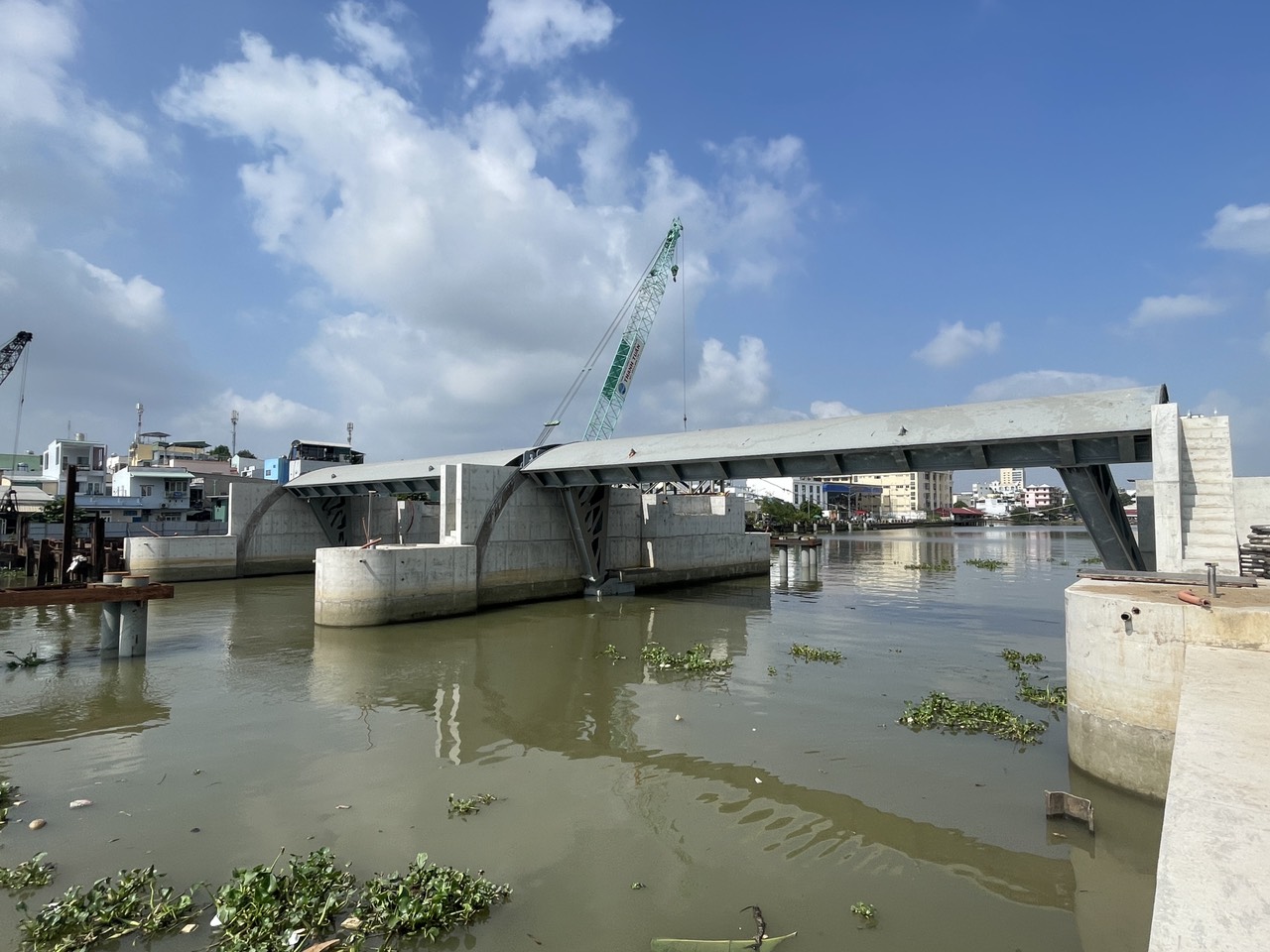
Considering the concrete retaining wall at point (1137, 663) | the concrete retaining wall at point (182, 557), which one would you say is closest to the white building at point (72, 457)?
the concrete retaining wall at point (182, 557)

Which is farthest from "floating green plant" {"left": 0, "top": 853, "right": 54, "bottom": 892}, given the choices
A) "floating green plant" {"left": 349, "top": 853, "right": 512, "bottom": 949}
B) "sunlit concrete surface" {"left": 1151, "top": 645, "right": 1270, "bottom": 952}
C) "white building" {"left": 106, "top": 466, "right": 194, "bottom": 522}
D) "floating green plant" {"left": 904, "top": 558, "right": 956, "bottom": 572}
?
"white building" {"left": 106, "top": 466, "right": 194, "bottom": 522}

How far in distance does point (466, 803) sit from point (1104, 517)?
59.9 ft

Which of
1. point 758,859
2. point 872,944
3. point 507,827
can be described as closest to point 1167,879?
point 872,944

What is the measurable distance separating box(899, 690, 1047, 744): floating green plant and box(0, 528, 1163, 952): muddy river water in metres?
0.40

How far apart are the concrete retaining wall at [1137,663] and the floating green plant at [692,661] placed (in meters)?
10.1

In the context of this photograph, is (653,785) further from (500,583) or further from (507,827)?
(500,583)

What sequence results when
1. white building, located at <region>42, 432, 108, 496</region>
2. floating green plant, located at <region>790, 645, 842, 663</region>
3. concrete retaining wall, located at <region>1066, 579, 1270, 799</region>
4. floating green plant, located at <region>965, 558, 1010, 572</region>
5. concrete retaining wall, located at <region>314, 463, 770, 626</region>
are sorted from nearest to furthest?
concrete retaining wall, located at <region>1066, 579, 1270, 799</region>
floating green plant, located at <region>790, 645, 842, 663</region>
concrete retaining wall, located at <region>314, 463, 770, 626</region>
floating green plant, located at <region>965, 558, 1010, 572</region>
white building, located at <region>42, 432, 108, 496</region>

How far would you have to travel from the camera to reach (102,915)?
6.96 m

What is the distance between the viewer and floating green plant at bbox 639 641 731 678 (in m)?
19.6

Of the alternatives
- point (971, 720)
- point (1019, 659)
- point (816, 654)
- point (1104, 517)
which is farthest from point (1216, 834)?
point (1019, 659)

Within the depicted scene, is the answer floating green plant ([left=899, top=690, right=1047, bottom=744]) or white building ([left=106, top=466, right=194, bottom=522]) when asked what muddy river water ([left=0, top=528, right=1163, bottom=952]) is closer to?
floating green plant ([left=899, top=690, right=1047, bottom=744])

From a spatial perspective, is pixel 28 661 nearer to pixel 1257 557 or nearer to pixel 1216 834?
pixel 1216 834

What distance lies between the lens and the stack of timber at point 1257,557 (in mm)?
13148

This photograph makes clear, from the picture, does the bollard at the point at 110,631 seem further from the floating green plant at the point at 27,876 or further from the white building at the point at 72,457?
the white building at the point at 72,457
